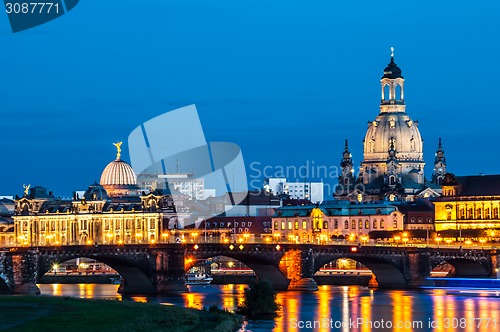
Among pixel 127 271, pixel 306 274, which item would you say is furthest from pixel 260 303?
pixel 306 274

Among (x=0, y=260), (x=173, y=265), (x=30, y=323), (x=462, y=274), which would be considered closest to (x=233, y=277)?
(x=462, y=274)

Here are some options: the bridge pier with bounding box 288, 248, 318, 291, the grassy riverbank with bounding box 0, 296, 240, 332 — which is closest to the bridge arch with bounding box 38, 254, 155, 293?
the bridge pier with bounding box 288, 248, 318, 291

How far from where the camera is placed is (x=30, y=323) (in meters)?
79.7

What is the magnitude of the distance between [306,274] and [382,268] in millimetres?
10961

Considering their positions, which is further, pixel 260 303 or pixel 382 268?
pixel 382 268

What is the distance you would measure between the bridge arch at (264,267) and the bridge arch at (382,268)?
4.06 metres

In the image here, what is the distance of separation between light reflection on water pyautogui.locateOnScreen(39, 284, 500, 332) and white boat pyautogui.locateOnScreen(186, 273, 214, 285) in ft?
65.4

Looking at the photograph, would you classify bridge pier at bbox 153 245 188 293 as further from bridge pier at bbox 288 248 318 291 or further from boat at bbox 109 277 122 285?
boat at bbox 109 277 122 285

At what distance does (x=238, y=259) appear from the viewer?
5679 inches

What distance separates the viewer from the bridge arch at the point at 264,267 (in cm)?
14075

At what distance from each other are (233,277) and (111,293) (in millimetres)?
39556

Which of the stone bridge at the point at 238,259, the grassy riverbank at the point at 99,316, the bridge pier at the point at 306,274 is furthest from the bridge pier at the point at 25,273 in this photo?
the grassy riverbank at the point at 99,316

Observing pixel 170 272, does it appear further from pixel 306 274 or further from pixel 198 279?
pixel 198 279

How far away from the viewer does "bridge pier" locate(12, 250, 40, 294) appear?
127 metres
